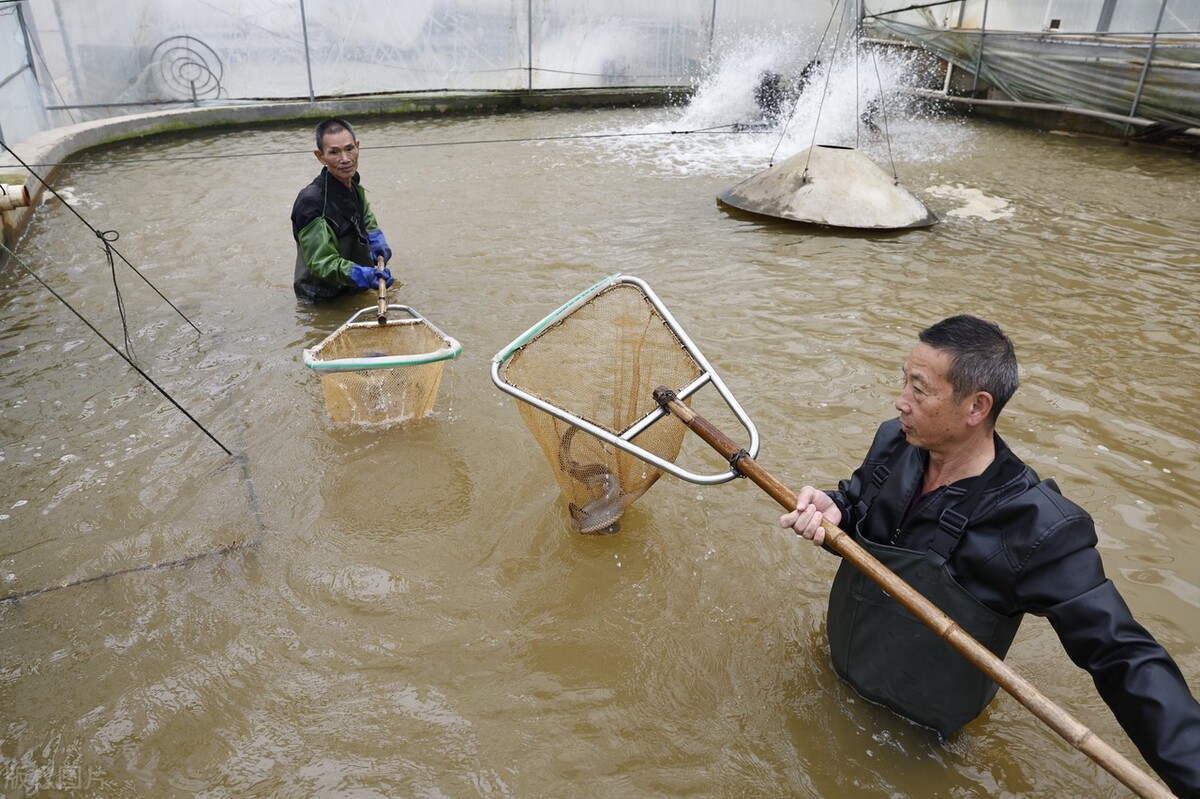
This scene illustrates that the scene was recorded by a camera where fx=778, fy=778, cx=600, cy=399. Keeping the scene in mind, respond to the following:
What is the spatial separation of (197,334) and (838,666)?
514cm

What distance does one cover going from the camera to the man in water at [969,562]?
73.2 inches

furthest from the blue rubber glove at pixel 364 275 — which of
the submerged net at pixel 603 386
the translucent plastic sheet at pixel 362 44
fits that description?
the translucent plastic sheet at pixel 362 44

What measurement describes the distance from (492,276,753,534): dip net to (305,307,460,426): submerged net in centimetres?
85

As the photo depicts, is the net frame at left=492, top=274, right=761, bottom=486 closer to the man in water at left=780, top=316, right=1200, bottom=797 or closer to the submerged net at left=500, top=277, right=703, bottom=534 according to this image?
the submerged net at left=500, top=277, right=703, bottom=534

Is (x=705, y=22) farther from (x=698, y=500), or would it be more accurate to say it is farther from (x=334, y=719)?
(x=334, y=719)

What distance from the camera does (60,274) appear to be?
702 centimetres

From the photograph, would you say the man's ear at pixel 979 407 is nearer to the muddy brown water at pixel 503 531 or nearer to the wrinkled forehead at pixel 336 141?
the muddy brown water at pixel 503 531

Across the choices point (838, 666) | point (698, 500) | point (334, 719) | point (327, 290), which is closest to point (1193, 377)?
point (698, 500)

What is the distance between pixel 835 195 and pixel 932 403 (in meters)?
6.18

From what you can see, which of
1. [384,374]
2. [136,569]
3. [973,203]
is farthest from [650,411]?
[973,203]

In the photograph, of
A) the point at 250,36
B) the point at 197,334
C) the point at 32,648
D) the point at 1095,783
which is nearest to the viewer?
the point at 1095,783

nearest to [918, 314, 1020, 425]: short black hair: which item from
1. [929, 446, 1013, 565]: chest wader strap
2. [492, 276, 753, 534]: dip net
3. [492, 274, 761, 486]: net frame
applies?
[929, 446, 1013, 565]: chest wader strap

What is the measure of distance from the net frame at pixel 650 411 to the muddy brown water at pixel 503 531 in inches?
31.1

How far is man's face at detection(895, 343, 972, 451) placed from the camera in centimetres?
213
